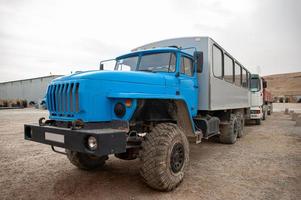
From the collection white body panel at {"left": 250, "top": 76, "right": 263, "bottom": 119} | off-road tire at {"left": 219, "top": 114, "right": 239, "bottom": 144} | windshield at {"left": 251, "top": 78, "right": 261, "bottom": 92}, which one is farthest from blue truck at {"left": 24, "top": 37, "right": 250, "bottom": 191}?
windshield at {"left": 251, "top": 78, "right": 261, "bottom": 92}

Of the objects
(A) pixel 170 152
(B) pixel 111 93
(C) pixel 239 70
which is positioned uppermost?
(C) pixel 239 70

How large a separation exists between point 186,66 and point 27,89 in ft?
154

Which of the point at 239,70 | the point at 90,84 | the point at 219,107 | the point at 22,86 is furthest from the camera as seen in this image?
the point at 22,86

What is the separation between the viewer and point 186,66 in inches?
210

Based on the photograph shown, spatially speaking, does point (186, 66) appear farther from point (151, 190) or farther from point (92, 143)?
point (92, 143)

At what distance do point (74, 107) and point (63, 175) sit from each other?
193 centimetres

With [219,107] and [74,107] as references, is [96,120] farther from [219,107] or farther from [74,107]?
[219,107]

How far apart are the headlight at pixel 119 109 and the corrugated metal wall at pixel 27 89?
40.2m

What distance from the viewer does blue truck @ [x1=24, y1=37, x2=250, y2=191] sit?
3.26 m

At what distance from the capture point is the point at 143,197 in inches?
142

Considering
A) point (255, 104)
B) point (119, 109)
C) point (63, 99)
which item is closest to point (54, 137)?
point (63, 99)

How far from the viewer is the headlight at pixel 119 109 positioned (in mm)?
3561

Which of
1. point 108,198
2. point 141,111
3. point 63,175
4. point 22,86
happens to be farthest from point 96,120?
point 22,86

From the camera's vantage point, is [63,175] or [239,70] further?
[239,70]
